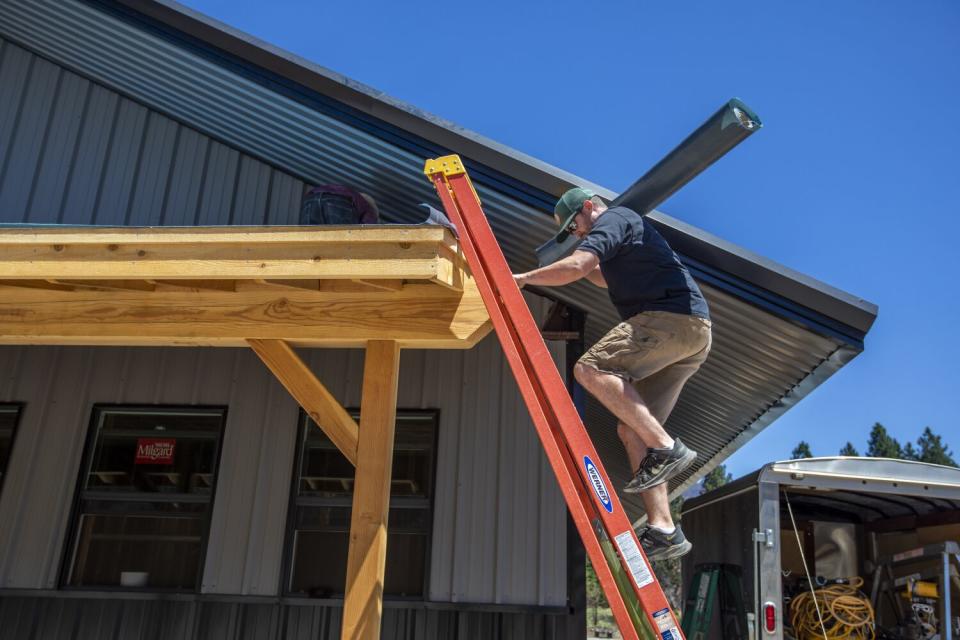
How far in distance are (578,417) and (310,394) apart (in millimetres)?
2040

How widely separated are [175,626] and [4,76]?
5083 millimetres

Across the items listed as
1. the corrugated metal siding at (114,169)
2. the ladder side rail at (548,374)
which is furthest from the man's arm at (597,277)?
the corrugated metal siding at (114,169)

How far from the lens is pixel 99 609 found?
5.86 m

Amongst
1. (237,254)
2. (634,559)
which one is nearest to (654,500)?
(634,559)

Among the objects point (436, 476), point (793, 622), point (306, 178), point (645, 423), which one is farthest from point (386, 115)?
point (793, 622)

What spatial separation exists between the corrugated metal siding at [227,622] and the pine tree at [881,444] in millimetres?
61123

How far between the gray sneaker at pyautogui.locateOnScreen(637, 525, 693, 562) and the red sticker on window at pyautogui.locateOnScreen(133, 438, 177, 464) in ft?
15.1

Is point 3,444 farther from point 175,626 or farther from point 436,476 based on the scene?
point 436,476

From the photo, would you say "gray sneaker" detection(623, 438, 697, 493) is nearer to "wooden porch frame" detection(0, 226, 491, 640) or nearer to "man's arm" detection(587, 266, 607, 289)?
"man's arm" detection(587, 266, 607, 289)

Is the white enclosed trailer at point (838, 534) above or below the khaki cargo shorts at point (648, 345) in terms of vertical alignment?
below

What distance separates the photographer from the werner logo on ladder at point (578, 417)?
2.53 m

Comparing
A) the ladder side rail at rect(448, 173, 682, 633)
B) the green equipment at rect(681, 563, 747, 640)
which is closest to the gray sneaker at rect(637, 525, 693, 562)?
the ladder side rail at rect(448, 173, 682, 633)

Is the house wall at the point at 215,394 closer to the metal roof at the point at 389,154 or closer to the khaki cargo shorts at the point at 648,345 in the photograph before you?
the metal roof at the point at 389,154

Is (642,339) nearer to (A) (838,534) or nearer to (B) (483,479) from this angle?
(B) (483,479)
